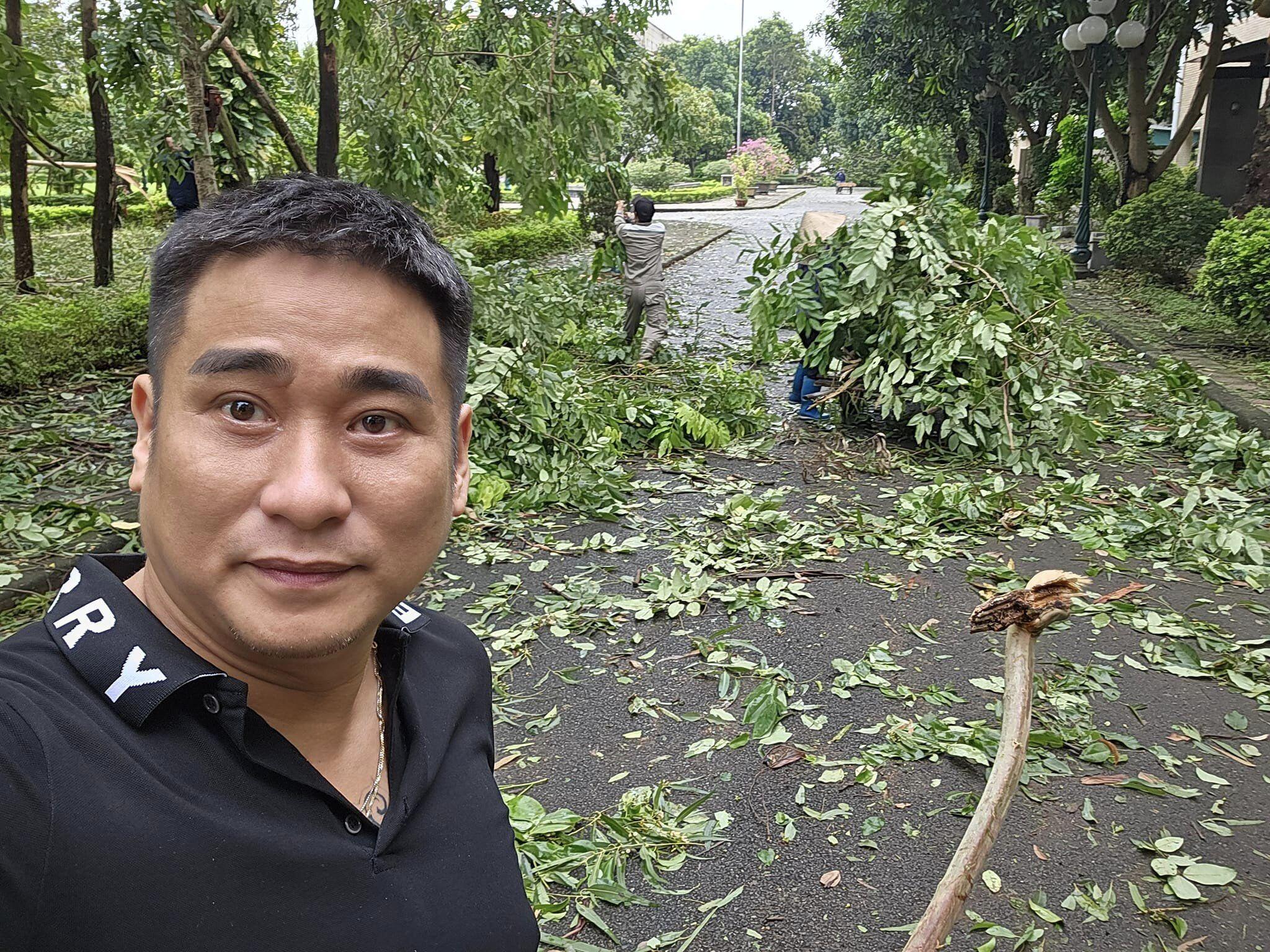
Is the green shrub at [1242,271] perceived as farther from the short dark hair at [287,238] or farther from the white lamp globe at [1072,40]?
the short dark hair at [287,238]

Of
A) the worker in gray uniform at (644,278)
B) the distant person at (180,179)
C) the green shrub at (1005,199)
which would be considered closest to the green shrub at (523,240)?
the worker in gray uniform at (644,278)

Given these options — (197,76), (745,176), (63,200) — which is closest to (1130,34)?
(197,76)

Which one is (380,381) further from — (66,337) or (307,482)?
(66,337)

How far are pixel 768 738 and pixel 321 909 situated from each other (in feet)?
9.75

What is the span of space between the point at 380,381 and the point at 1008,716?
141 cm

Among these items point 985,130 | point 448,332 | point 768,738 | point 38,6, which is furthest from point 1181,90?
point 448,332

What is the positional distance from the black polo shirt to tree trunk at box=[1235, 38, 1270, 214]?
12.9 meters

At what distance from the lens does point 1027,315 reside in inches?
304

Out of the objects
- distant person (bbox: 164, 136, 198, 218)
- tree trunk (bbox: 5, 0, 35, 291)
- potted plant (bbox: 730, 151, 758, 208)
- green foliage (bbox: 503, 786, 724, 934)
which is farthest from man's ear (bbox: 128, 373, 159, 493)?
potted plant (bbox: 730, 151, 758, 208)

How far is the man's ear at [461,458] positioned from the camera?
1509mm

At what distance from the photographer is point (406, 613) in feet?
5.29

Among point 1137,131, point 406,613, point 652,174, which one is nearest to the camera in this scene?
point 406,613

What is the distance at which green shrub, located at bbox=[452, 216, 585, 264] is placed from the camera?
1816 cm

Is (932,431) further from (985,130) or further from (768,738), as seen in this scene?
(985,130)
